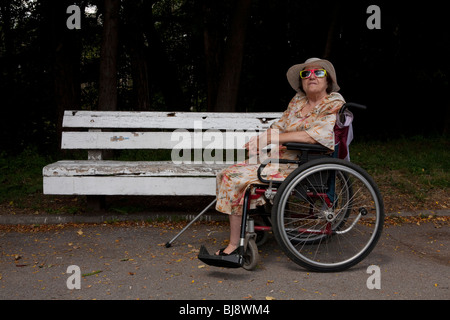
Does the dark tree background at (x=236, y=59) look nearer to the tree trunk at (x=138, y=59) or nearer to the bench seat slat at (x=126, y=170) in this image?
the tree trunk at (x=138, y=59)

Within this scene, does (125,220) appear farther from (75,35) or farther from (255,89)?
(255,89)

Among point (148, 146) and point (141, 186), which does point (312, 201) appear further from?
point (148, 146)

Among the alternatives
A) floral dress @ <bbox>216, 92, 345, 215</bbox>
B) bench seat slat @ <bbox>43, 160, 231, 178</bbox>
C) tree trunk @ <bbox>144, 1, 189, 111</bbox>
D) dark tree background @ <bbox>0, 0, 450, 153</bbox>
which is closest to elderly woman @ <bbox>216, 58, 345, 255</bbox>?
floral dress @ <bbox>216, 92, 345, 215</bbox>

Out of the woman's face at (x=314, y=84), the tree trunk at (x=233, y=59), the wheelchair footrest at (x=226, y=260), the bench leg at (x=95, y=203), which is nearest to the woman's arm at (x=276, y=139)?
the woman's face at (x=314, y=84)

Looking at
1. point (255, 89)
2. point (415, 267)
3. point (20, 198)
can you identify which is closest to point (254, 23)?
point (255, 89)

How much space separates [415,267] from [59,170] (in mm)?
2962

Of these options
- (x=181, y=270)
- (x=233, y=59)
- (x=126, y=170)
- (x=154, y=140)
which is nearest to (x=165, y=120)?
(x=154, y=140)

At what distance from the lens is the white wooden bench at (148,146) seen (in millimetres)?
4535

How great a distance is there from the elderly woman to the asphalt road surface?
0.36 m

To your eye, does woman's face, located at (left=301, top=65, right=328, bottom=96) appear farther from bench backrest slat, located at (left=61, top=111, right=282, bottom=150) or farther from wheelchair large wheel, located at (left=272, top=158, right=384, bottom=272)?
bench backrest slat, located at (left=61, top=111, right=282, bottom=150)

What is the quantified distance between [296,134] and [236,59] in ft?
14.5

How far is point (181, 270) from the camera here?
11.6 ft

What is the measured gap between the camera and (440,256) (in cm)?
390

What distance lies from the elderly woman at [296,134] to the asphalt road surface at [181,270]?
36cm
